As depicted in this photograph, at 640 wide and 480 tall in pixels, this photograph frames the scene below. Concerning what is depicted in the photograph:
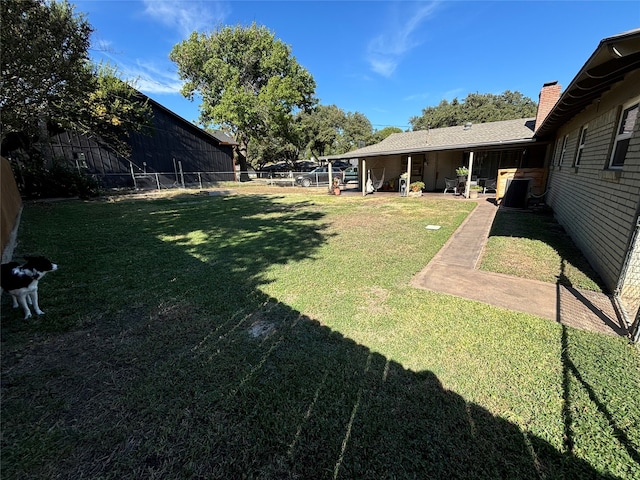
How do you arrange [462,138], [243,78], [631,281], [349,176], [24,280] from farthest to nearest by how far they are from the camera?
[243,78] < [349,176] < [462,138] < [631,281] < [24,280]

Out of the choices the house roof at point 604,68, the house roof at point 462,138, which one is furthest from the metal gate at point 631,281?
the house roof at point 462,138

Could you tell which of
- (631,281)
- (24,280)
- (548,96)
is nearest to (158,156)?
(24,280)

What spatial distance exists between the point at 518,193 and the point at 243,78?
90.7 ft

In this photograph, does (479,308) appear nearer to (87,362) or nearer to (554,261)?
(554,261)

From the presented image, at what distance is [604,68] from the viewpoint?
326 cm

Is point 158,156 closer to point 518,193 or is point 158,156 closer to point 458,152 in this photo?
point 458,152

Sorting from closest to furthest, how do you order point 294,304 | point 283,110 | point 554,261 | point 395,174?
point 294,304 → point 554,261 → point 395,174 → point 283,110

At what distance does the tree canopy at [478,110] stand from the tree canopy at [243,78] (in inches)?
952

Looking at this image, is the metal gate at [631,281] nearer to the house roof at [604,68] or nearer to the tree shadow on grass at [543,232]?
the tree shadow on grass at [543,232]

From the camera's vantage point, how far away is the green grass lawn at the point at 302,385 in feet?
5.07

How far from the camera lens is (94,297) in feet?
11.5

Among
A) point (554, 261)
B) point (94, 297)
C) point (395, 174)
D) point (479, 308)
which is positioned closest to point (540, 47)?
point (395, 174)

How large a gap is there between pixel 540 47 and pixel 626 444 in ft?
52.7

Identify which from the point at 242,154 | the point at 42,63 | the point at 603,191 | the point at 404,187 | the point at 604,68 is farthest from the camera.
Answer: the point at 242,154
